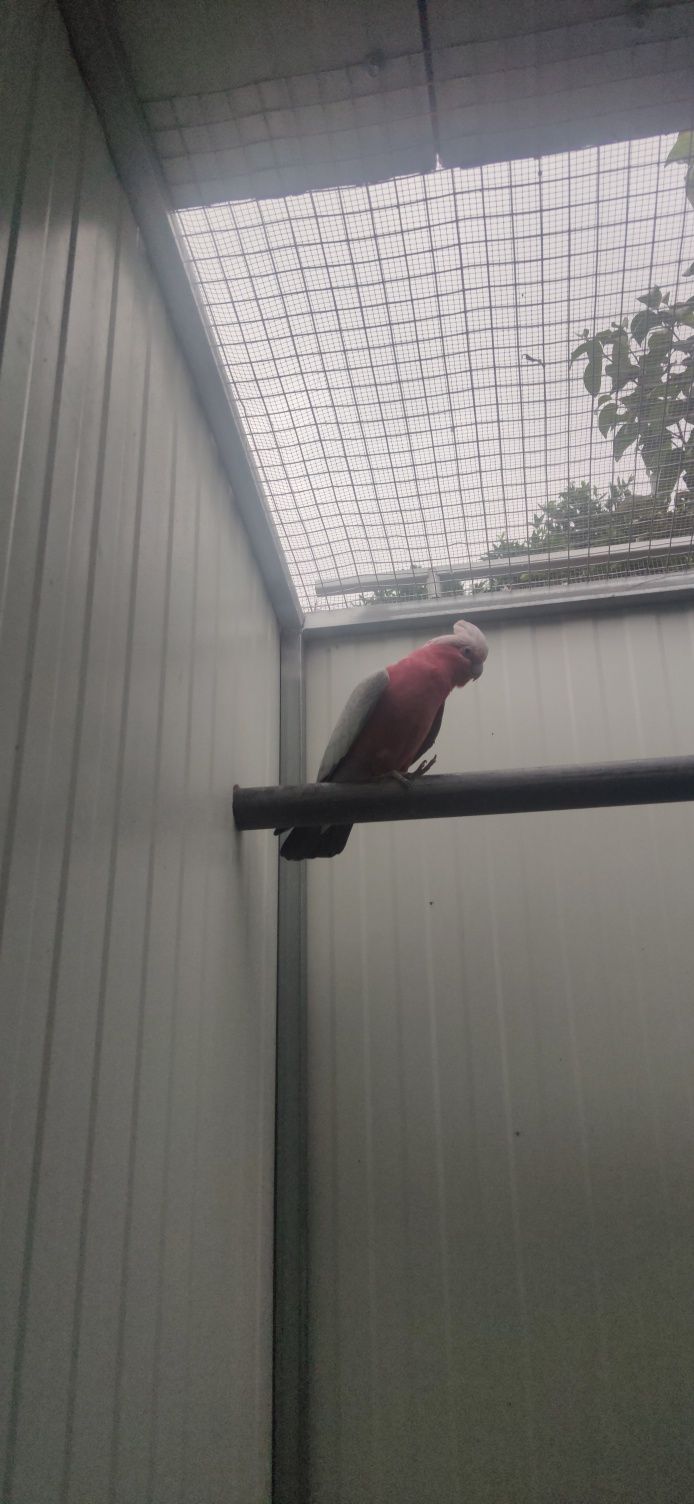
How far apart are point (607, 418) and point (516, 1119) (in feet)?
6.13

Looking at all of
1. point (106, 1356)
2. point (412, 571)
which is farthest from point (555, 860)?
point (106, 1356)

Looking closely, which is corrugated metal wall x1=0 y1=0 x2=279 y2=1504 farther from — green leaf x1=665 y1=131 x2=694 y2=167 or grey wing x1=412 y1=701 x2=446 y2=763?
green leaf x1=665 y1=131 x2=694 y2=167

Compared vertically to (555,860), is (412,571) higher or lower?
higher

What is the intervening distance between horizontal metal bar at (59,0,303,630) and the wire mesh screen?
84 millimetres

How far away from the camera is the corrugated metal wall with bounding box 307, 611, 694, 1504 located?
1.86m

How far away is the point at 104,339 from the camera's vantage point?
1.31 m

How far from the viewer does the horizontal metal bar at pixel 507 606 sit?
257 cm

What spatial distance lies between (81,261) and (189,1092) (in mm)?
1404

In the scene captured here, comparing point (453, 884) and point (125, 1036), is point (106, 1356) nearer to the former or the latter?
point (125, 1036)

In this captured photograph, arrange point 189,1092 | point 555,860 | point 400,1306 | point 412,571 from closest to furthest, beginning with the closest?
point 189,1092
point 400,1306
point 555,860
point 412,571

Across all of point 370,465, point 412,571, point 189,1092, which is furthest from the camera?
point 412,571

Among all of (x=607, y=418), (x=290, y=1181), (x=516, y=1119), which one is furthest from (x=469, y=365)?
(x=290, y=1181)

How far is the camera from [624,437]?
211 centimetres

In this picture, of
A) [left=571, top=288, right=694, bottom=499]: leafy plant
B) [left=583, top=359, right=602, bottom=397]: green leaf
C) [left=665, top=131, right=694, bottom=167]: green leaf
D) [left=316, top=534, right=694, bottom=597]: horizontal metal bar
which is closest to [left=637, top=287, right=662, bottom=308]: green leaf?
[left=571, top=288, right=694, bottom=499]: leafy plant
